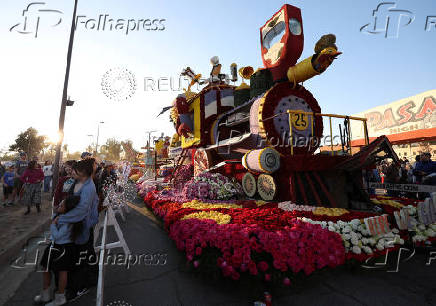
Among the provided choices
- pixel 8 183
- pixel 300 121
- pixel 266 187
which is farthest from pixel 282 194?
pixel 8 183

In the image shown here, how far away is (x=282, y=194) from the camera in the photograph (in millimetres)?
5566

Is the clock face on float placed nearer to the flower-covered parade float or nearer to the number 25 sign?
the flower-covered parade float

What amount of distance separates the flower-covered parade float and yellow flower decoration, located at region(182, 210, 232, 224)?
21mm

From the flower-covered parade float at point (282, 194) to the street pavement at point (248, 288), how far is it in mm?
256

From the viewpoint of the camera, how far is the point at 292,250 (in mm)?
3182

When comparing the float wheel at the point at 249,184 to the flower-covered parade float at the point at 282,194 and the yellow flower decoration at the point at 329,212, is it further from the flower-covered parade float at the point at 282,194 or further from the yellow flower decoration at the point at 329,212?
the yellow flower decoration at the point at 329,212

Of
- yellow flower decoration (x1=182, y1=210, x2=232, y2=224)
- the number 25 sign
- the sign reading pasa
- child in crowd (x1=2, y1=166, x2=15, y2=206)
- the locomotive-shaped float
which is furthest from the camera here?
the sign reading pasa

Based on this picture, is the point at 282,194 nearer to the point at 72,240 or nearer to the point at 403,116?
the point at 72,240

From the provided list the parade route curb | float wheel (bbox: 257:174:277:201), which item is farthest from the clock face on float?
the parade route curb

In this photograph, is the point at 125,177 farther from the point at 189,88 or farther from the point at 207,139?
the point at 189,88

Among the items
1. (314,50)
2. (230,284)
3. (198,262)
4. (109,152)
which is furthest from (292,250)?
(109,152)

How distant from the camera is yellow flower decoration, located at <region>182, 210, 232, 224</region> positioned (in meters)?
4.25

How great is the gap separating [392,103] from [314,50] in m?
39.4

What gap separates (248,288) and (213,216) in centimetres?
158
